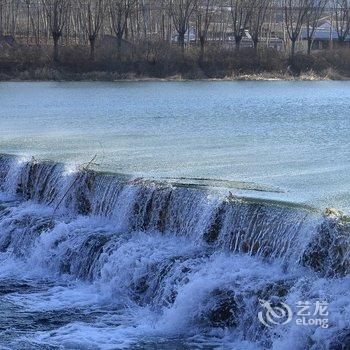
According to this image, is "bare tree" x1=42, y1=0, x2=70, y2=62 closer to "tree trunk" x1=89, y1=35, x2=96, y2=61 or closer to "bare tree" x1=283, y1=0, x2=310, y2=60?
"tree trunk" x1=89, y1=35, x2=96, y2=61

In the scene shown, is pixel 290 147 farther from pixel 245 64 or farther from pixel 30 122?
pixel 245 64

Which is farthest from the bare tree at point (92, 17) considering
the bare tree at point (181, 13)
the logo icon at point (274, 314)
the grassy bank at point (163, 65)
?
the logo icon at point (274, 314)

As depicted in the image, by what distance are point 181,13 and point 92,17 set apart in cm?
592

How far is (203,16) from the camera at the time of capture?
49094 millimetres

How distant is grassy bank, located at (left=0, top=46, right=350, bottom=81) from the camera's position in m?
40.5

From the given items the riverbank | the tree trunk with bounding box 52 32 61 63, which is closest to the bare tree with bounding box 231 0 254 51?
the riverbank

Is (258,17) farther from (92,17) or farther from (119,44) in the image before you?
(92,17)

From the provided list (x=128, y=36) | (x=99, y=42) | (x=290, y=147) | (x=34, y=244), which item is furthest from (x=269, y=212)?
(x=128, y=36)

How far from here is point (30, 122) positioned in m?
20.5

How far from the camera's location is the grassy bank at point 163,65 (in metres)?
40.5

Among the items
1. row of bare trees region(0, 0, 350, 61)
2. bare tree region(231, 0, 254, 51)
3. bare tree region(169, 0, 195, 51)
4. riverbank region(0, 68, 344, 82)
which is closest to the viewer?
riverbank region(0, 68, 344, 82)

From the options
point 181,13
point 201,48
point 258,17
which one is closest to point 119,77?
point 201,48

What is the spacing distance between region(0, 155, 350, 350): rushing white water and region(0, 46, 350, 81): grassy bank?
28.9 metres

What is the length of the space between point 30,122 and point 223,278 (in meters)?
12.7
